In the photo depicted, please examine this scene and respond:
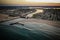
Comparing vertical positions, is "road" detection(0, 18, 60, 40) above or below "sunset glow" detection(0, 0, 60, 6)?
below

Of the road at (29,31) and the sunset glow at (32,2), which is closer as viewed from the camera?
the road at (29,31)

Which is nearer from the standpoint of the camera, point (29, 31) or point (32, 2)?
point (29, 31)

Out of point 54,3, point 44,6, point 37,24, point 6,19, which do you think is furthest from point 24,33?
point 54,3

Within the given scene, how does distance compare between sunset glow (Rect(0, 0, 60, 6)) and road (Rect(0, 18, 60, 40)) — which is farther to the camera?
sunset glow (Rect(0, 0, 60, 6))

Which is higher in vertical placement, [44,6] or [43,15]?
[44,6]

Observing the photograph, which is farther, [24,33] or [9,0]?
[9,0]

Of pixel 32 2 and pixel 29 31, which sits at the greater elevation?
pixel 32 2

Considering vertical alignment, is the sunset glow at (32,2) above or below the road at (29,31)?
above

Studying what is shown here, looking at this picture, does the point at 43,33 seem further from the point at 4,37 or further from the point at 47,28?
the point at 4,37
